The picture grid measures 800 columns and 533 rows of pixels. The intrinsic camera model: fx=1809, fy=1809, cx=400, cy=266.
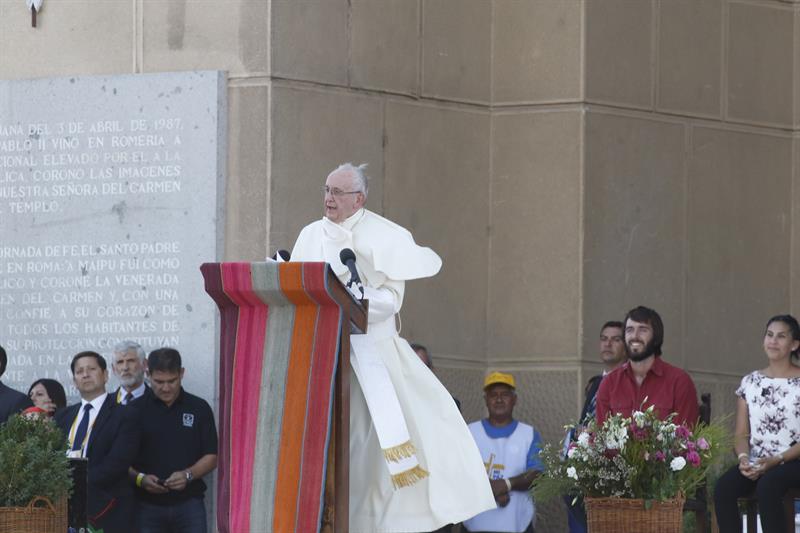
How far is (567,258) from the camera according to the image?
12562mm

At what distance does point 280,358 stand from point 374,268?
105cm

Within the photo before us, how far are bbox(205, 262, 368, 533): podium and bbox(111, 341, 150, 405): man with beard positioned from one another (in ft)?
10.8

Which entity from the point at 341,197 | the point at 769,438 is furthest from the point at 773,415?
the point at 341,197

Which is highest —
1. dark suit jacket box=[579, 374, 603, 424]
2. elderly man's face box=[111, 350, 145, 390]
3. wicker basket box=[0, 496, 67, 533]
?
elderly man's face box=[111, 350, 145, 390]

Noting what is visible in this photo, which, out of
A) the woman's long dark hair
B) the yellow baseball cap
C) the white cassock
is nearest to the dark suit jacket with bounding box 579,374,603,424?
the yellow baseball cap

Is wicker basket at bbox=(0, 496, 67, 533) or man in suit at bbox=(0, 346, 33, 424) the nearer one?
wicker basket at bbox=(0, 496, 67, 533)

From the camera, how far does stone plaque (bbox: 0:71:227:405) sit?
11.9 metres

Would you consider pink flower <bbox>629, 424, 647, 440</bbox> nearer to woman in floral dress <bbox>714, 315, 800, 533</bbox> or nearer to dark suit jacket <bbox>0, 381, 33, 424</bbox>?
woman in floral dress <bbox>714, 315, 800, 533</bbox>

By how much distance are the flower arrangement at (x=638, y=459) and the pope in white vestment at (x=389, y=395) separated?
2.14 ft

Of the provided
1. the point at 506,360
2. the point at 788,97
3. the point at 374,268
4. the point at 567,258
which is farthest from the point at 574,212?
the point at 374,268

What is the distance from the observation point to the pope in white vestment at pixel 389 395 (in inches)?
350

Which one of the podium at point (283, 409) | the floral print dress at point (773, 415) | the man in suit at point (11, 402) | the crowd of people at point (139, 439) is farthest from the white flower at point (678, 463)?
the man in suit at point (11, 402)

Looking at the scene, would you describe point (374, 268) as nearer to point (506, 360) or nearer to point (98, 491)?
point (98, 491)

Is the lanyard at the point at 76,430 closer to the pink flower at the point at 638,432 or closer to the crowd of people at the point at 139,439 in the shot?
the crowd of people at the point at 139,439
